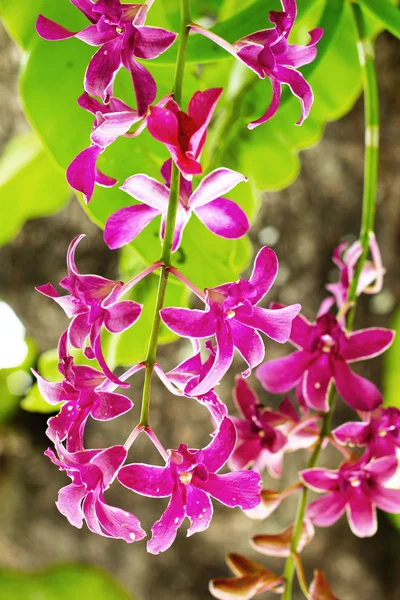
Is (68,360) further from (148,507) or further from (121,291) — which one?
(148,507)

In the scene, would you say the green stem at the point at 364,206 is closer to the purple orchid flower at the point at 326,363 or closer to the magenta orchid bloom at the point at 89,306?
the purple orchid flower at the point at 326,363

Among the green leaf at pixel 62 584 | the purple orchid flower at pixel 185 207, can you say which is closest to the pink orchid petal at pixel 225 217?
the purple orchid flower at pixel 185 207

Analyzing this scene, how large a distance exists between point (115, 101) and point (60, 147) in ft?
0.70

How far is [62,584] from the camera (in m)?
1.62

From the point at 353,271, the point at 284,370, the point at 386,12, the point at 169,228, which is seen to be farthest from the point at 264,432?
the point at 386,12

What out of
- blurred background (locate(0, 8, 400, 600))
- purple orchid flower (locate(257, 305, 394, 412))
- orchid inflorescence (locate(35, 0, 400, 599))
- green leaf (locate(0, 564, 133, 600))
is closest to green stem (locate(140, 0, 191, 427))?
orchid inflorescence (locate(35, 0, 400, 599))

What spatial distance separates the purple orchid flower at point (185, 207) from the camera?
342mm

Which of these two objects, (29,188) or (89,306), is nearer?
(89,306)

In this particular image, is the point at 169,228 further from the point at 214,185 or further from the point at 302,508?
the point at 302,508

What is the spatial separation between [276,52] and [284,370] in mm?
271

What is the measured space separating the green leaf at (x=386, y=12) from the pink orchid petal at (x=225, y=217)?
1.00 ft

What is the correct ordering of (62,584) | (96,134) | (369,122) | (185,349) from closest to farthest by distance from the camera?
1. (96,134)
2. (369,122)
3. (185,349)
4. (62,584)

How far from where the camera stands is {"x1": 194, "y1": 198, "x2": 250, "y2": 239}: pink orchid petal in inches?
14.1

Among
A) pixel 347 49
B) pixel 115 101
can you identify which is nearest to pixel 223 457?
pixel 115 101
